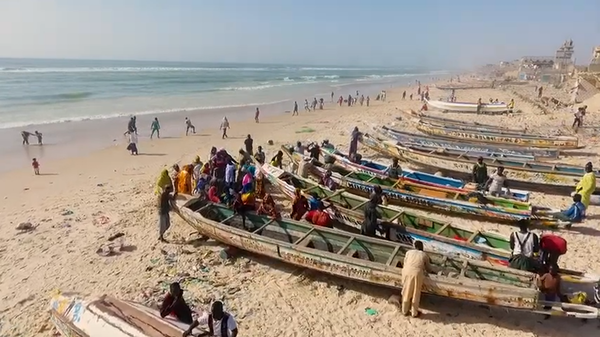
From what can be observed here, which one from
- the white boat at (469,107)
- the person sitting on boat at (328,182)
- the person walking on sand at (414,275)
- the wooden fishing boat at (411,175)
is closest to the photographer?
the person walking on sand at (414,275)

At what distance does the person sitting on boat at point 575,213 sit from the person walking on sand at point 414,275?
5.24 metres

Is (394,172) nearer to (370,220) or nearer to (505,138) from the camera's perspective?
(370,220)

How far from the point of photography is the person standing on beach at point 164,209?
32.7ft

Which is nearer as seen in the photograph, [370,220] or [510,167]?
[370,220]

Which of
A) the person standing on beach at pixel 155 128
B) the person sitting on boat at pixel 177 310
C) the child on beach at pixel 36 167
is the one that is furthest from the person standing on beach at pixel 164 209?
the person standing on beach at pixel 155 128

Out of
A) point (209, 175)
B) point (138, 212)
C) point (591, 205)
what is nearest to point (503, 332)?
point (591, 205)

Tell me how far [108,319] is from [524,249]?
6961mm

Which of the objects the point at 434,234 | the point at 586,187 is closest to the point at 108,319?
the point at 434,234

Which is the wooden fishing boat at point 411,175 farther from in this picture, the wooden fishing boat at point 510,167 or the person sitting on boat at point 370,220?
the person sitting on boat at point 370,220

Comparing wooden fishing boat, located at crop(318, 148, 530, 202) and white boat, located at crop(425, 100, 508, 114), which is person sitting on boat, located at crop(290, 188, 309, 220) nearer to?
wooden fishing boat, located at crop(318, 148, 530, 202)

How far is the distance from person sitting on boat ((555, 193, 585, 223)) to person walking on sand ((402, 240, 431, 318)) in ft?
17.2

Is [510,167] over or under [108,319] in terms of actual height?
over

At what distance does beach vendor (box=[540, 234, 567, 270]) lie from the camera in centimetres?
713

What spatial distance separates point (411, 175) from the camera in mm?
13242
